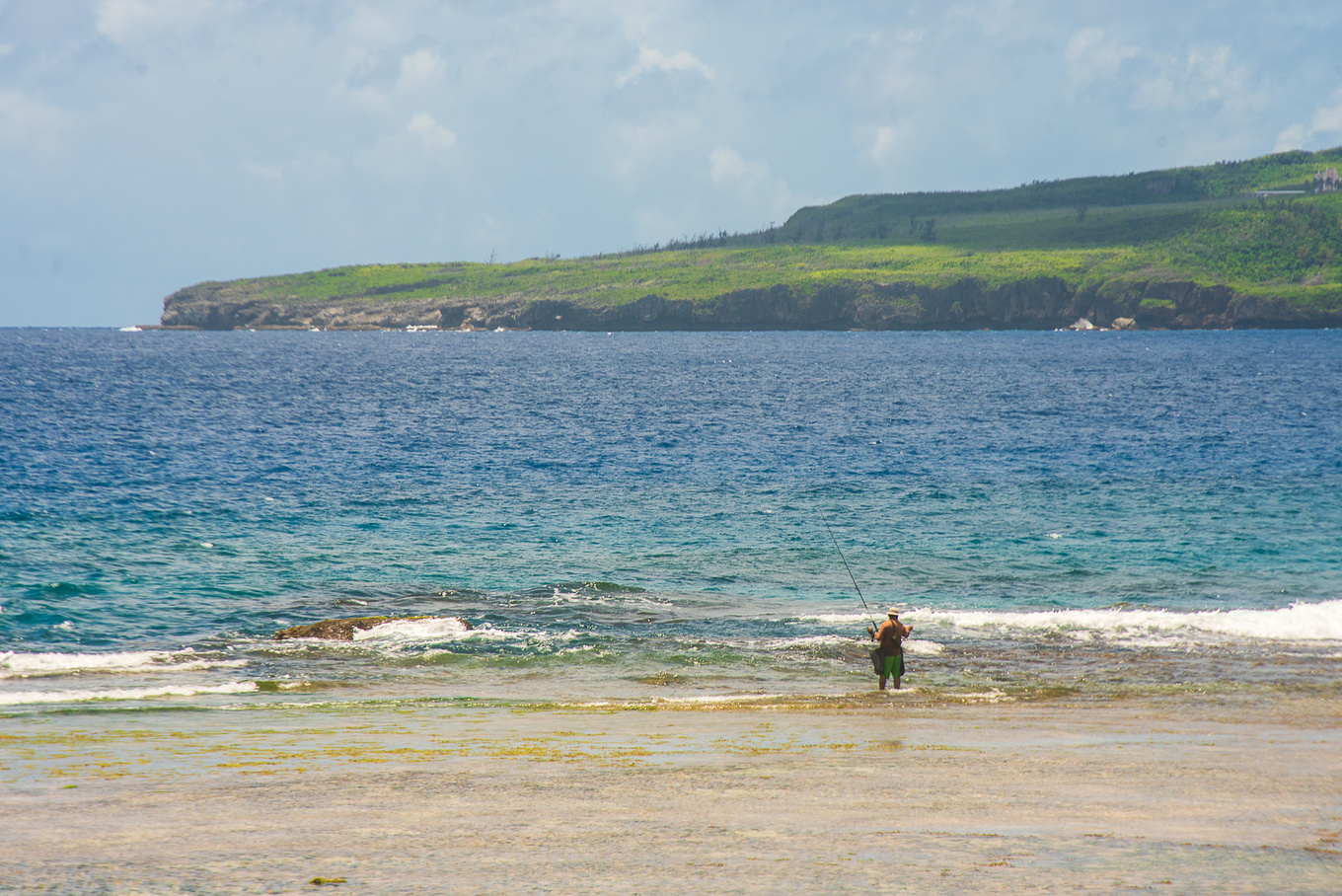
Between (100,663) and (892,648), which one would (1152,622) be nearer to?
(892,648)

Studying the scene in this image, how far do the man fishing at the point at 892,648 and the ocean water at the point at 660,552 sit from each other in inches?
16.2

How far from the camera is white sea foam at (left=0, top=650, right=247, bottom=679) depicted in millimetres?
18875

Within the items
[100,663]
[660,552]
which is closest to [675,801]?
[100,663]

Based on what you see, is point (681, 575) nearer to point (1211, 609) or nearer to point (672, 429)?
point (1211, 609)

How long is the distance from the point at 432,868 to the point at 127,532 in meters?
29.0

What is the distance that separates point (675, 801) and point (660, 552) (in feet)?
68.5

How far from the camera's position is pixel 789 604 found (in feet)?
83.8

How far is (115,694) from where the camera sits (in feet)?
55.6

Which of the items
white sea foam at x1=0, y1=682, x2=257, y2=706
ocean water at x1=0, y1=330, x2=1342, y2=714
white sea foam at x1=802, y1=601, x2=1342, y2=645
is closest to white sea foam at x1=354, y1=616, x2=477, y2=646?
ocean water at x1=0, y1=330, x2=1342, y2=714

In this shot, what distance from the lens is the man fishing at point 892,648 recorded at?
1775 cm

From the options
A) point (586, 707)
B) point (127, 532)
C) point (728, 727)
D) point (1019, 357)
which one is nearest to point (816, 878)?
point (728, 727)

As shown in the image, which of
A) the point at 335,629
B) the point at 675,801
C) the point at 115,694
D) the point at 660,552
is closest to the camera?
the point at 675,801

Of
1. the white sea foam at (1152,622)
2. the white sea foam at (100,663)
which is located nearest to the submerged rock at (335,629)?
the white sea foam at (100,663)

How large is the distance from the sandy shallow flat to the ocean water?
2536mm
